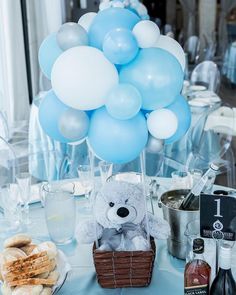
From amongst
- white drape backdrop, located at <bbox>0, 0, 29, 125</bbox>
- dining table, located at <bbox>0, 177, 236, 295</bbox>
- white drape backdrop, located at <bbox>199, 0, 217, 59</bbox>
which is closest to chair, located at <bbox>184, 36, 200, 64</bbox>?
white drape backdrop, located at <bbox>199, 0, 217, 59</bbox>

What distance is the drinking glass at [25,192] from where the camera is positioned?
1358 millimetres

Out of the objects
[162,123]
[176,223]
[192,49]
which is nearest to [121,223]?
[176,223]

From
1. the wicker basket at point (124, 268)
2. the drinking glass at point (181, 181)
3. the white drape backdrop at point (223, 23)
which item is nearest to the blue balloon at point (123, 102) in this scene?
the wicker basket at point (124, 268)

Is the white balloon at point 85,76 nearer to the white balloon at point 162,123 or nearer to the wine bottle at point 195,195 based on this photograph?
the white balloon at point 162,123

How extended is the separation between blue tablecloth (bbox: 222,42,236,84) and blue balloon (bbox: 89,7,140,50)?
4.94 meters

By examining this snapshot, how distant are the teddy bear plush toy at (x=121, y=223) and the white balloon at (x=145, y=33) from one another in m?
0.34

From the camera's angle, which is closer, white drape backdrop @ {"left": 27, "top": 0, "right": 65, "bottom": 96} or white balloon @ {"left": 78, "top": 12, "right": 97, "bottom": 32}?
white balloon @ {"left": 78, "top": 12, "right": 97, "bottom": 32}

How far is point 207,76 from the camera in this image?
388 cm

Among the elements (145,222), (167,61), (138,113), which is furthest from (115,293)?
(167,61)

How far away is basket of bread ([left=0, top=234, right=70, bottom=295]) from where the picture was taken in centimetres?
94

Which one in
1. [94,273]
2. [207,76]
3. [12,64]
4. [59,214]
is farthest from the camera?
[12,64]

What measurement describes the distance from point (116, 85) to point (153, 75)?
0.08 meters

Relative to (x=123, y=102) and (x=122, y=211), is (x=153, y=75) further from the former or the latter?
(x=122, y=211)

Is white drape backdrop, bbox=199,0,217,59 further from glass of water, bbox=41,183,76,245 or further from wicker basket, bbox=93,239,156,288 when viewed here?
wicker basket, bbox=93,239,156,288
